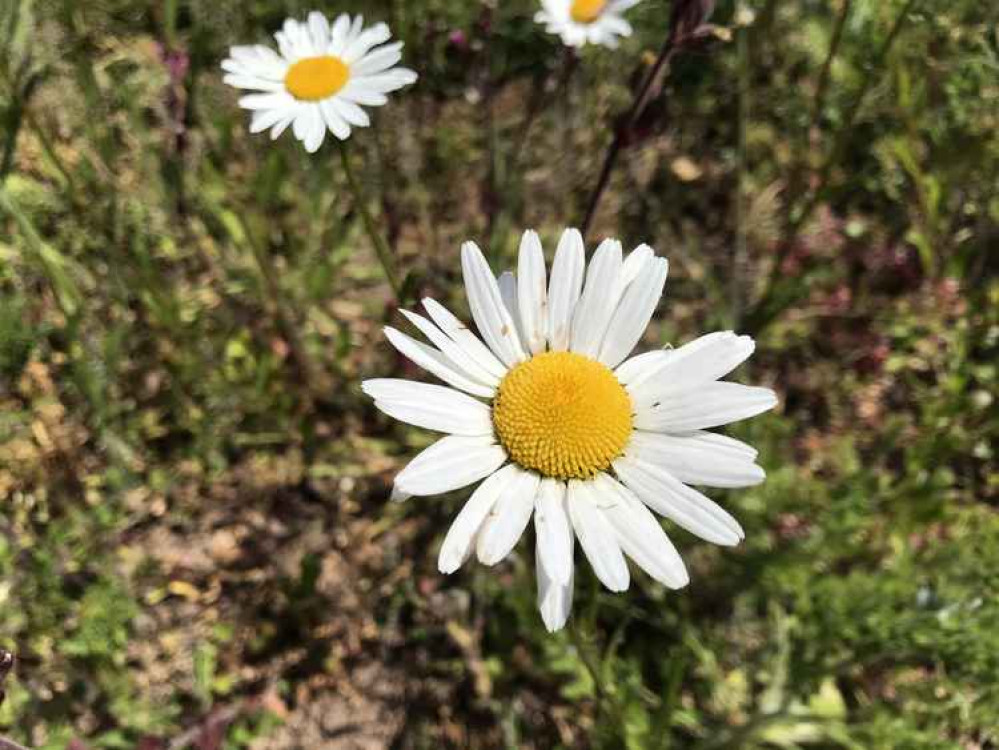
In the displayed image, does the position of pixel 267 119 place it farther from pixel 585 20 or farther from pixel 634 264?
pixel 634 264

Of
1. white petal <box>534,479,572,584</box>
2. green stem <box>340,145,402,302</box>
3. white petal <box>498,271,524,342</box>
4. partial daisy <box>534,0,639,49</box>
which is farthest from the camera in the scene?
partial daisy <box>534,0,639,49</box>

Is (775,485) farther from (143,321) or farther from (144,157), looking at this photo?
(144,157)

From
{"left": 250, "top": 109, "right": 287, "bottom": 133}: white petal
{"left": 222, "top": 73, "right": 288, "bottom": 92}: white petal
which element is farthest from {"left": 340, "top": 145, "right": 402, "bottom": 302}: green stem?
{"left": 222, "top": 73, "right": 288, "bottom": 92}: white petal

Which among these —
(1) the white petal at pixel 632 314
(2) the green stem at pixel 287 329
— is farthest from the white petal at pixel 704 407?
(2) the green stem at pixel 287 329

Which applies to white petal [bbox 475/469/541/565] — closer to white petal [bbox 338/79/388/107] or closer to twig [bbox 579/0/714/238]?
twig [bbox 579/0/714/238]

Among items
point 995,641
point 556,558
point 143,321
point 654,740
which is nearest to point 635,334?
point 556,558

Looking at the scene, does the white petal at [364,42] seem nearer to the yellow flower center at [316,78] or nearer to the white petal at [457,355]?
the yellow flower center at [316,78]

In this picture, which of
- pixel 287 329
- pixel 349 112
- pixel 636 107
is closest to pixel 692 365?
pixel 636 107
